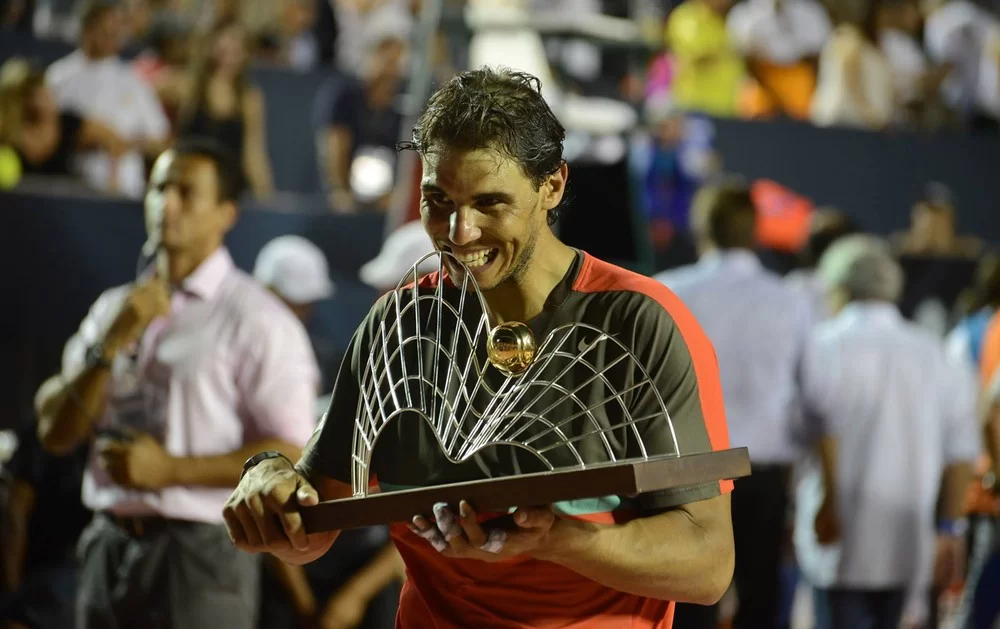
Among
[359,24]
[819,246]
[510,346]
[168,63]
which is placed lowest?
[819,246]

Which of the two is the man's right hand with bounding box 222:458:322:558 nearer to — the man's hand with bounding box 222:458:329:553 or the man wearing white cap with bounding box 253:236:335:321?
the man's hand with bounding box 222:458:329:553

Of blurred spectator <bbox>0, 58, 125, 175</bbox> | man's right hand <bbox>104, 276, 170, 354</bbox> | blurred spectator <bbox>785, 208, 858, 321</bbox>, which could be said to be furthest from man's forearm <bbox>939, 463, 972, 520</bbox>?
blurred spectator <bbox>0, 58, 125, 175</bbox>

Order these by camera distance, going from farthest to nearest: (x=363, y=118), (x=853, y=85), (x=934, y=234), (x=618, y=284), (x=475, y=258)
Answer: (x=853, y=85) < (x=934, y=234) < (x=363, y=118) < (x=618, y=284) < (x=475, y=258)

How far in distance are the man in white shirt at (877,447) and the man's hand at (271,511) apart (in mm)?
3242

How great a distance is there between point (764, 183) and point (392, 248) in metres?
3.94

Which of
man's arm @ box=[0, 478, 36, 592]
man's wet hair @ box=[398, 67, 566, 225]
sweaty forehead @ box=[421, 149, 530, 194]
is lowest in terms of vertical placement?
man's arm @ box=[0, 478, 36, 592]

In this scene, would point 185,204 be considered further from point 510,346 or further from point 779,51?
point 779,51

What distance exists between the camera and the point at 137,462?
3049mm

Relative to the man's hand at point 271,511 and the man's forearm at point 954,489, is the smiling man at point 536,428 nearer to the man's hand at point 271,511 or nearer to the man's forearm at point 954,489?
the man's hand at point 271,511

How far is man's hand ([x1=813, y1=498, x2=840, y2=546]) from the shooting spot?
4.66m

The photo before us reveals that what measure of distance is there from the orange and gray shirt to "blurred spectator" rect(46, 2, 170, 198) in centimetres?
535

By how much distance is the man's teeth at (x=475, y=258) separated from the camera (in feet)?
5.35

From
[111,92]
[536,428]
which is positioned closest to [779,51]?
[111,92]

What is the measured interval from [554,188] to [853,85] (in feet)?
25.2
